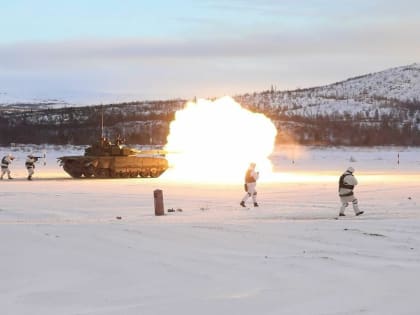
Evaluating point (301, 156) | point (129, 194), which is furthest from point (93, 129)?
point (129, 194)

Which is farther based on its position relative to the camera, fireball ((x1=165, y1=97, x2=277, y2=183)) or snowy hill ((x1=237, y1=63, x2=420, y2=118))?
snowy hill ((x1=237, y1=63, x2=420, y2=118))

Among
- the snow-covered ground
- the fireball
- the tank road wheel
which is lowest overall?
the snow-covered ground

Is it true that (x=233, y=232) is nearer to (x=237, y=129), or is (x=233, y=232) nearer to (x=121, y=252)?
(x=121, y=252)

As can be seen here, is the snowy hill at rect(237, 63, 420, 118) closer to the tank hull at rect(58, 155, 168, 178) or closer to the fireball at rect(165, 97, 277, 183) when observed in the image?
the fireball at rect(165, 97, 277, 183)

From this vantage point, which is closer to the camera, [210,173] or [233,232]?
[233,232]

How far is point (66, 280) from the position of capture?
10.6m

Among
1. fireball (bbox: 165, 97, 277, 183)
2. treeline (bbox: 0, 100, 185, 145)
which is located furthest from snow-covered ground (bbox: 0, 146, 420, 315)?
treeline (bbox: 0, 100, 185, 145)

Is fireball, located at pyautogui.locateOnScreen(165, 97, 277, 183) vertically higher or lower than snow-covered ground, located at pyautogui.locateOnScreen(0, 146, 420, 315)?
higher

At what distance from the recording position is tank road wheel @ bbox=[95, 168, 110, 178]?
40438 millimetres

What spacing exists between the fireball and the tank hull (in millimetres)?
1579

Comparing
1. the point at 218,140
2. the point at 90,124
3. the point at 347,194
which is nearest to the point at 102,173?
the point at 218,140

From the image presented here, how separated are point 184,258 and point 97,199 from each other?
13.1 m

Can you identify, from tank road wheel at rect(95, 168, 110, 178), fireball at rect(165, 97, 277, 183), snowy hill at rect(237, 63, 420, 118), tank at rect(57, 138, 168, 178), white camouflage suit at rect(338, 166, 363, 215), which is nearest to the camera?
white camouflage suit at rect(338, 166, 363, 215)

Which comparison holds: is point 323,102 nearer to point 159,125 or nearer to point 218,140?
point 159,125
